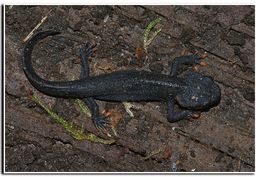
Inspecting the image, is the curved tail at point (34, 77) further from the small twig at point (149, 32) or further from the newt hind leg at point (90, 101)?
the small twig at point (149, 32)

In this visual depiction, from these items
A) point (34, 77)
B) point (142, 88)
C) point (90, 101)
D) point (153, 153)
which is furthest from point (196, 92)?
point (34, 77)

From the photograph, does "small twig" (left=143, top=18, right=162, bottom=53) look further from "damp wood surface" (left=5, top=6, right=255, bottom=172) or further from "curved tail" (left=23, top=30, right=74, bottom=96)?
"curved tail" (left=23, top=30, right=74, bottom=96)

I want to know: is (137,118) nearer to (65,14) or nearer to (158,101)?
(158,101)

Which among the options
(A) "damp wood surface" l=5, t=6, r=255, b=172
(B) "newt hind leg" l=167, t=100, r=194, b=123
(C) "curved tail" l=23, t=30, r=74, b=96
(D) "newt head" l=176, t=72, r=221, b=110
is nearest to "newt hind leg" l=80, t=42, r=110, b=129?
(A) "damp wood surface" l=5, t=6, r=255, b=172

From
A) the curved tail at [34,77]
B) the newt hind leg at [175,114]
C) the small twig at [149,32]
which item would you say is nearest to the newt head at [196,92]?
the newt hind leg at [175,114]

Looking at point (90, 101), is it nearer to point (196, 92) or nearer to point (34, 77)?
point (34, 77)

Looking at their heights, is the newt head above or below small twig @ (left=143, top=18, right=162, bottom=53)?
below

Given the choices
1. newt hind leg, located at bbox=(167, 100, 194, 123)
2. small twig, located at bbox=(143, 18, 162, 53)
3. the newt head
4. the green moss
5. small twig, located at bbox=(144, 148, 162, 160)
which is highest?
small twig, located at bbox=(143, 18, 162, 53)
